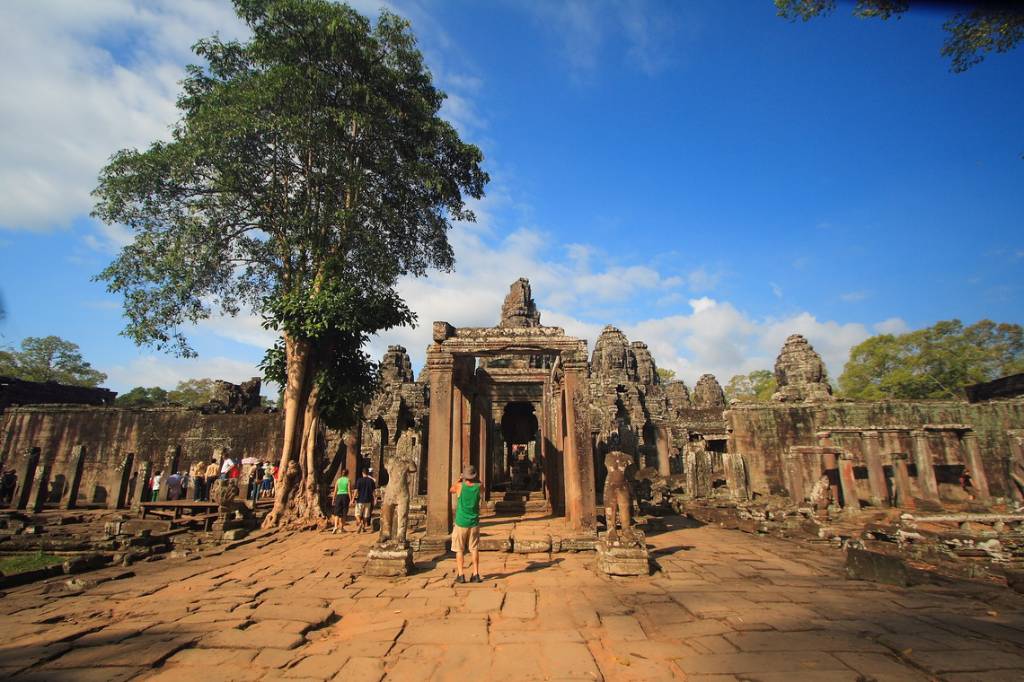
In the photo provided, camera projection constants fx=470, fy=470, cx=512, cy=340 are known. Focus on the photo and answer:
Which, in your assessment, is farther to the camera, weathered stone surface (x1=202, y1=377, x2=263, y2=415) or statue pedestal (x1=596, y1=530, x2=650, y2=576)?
weathered stone surface (x1=202, y1=377, x2=263, y2=415)

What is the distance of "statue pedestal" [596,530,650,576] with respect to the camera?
656 centimetres

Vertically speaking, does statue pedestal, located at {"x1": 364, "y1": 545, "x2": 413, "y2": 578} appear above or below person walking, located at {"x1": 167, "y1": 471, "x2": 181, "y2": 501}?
below

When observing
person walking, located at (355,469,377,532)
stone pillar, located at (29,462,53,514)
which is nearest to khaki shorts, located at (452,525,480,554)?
person walking, located at (355,469,377,532)

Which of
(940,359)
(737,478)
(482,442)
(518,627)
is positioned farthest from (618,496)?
(940,359)

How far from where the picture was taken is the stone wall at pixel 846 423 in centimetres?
1902

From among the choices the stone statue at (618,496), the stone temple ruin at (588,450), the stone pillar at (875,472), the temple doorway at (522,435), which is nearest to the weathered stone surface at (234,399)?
the stone temple ruin at (588,450)

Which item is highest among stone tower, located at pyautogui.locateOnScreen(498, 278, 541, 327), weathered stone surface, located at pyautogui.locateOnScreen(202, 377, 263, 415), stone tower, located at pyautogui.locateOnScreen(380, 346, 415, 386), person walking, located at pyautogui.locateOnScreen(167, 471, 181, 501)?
stone tower, located at pyautogui.locateOnScreen(498, 278, 541, 327)

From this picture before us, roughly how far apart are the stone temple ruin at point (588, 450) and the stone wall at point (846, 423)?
59mm

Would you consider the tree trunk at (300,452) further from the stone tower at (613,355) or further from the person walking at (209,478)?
the stone tower at (613,355)

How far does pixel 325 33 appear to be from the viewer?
11.8m

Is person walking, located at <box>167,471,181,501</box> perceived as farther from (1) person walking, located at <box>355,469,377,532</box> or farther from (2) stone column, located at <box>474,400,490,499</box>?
(2) stone column, located at <box>474,400,490,499</box>

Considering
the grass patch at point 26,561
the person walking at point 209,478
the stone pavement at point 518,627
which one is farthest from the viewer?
the person walking at point 209,478

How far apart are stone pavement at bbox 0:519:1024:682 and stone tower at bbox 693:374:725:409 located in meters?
26.0

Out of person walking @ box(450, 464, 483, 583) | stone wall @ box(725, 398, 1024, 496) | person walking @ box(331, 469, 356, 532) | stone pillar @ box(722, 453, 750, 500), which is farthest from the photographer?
stone wall @ box(725, 398, 1024, 496)
